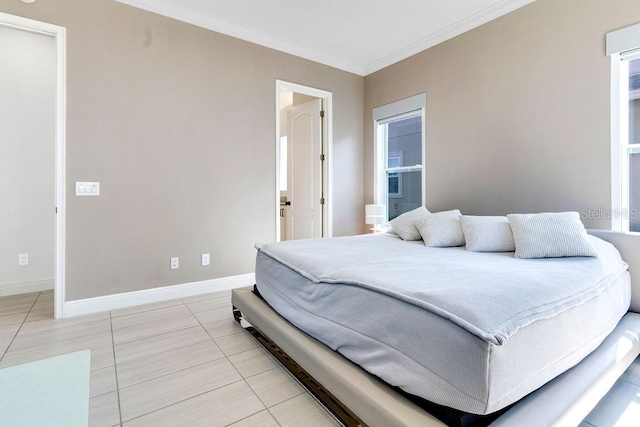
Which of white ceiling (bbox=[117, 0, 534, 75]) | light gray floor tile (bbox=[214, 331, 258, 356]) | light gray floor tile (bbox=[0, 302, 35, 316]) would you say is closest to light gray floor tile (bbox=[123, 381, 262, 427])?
light gray floor tile (bbox=[214, 331, 258, 356])

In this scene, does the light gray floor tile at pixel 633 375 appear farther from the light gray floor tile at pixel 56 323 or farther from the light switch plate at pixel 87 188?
the light switch plate at pixel 87 188

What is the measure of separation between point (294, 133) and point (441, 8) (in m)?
2.48

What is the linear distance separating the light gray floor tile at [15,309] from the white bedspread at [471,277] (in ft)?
7.67

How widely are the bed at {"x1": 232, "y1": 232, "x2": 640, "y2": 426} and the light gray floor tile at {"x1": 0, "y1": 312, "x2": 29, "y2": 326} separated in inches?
88.6

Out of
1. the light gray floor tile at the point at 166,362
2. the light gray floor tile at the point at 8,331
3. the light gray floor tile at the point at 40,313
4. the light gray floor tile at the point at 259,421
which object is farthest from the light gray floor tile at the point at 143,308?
the light gray floor tile at the point at 259,421

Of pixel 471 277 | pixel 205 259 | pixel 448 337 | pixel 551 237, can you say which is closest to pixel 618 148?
pixel 551 237

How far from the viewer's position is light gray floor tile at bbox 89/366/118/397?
5.38ft

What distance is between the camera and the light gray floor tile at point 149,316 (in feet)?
8.35

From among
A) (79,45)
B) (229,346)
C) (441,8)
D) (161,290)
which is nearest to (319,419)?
(229,346)

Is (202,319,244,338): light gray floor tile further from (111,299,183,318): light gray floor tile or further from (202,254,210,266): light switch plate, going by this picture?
(202,254,210,266): light switch plate

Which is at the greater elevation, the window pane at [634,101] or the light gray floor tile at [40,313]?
the window pane at [634,101]

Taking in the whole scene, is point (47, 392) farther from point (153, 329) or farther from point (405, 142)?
point (405, 142)

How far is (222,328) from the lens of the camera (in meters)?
2.45

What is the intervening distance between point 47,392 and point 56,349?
0.62m
